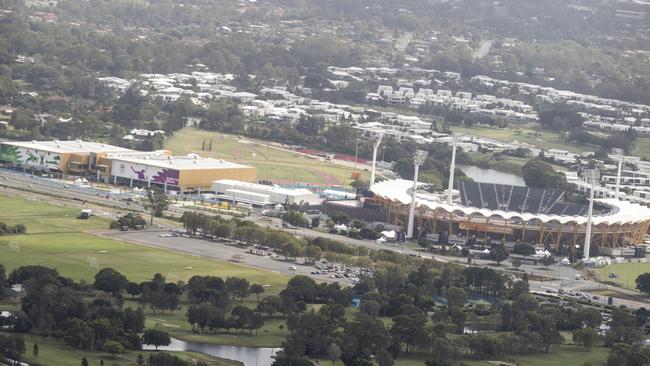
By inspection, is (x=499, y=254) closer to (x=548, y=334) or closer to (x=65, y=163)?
(x=548, y=334)

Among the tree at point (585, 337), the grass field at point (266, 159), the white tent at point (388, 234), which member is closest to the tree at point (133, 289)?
the tree at point (585, 337)

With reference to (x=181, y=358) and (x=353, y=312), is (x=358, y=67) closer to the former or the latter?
(x=353, y=312)

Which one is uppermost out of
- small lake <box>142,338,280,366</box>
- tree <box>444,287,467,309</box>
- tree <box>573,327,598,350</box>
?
tree <box>444,287,467,309</box>

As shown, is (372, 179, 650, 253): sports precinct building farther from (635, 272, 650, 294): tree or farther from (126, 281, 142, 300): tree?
(126, 281, 142, 300): tree

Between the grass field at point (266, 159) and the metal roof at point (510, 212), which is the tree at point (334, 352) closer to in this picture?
the metal roof at point (510, 212)

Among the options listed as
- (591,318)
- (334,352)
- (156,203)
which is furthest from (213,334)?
(156,203)

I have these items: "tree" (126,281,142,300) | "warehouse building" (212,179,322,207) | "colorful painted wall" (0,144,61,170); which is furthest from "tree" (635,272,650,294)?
"colorful painted wall" (0,144,61,170)
